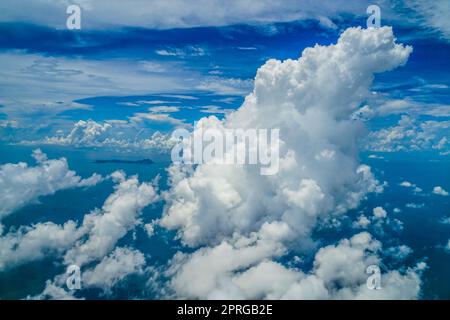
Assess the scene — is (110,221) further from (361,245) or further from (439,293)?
(439,293)

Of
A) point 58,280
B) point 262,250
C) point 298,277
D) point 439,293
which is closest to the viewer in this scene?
point 298,277

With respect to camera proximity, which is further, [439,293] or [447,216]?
[447,216]

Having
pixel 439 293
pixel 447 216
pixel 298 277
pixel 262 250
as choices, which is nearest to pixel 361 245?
pixel 439 293

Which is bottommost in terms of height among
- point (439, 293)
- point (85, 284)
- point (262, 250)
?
point (85, 284)

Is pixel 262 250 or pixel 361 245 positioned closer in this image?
pixel 262 250

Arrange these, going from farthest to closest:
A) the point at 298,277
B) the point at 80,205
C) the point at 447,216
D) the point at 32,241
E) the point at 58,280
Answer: the point at 80,205 < the point at 447,216 < the point at 32,241 < the point at 58,280 < the point at 298,277

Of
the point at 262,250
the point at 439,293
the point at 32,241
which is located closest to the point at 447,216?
the point at 439,293
